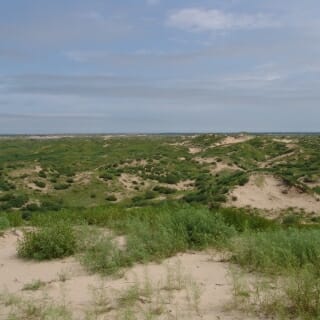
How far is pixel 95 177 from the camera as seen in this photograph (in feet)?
115

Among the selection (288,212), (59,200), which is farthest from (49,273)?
(59,200)

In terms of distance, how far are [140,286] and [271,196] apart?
1946cm

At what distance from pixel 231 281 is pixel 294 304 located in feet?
5.33

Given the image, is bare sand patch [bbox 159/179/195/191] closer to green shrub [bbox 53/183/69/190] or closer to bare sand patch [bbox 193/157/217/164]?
green shrub [bbox 53/183/69/190]

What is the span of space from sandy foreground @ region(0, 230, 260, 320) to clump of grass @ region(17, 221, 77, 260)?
0.20 metres

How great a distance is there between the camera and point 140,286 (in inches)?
285

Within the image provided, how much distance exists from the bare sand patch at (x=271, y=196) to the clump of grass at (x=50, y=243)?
614 inches

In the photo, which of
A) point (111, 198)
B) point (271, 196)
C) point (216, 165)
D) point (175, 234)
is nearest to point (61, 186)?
point (111, 198)

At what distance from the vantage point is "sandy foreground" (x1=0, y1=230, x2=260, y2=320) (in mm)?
6270

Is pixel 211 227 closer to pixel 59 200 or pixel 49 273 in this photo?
pixel 49 273

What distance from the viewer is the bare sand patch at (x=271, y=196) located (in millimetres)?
24441

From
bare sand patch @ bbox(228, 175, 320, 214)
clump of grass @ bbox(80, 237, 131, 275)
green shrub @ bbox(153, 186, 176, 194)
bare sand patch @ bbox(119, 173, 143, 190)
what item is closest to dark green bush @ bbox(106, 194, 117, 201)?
bare sand patch @ bbox(119, 173, 143, 190)

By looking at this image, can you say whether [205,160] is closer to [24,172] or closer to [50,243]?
[24,172]

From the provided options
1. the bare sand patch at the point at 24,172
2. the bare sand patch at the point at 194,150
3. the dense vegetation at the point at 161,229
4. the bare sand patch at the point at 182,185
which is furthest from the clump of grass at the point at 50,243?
the bare sand patch at the point at 194,150
